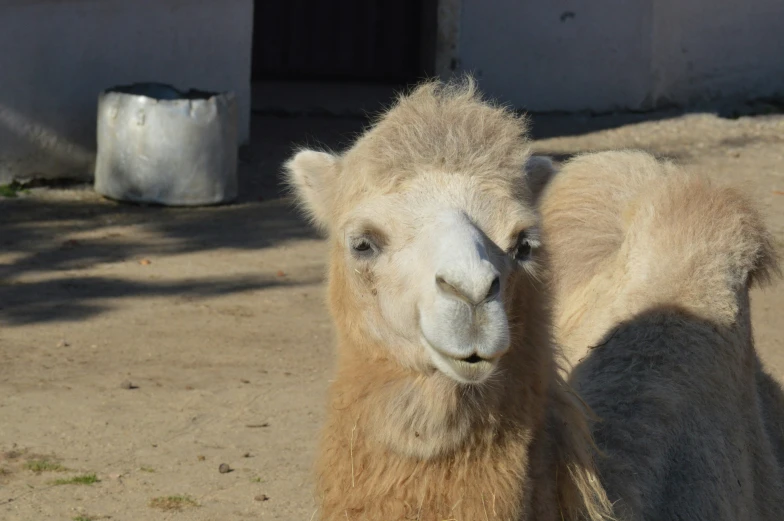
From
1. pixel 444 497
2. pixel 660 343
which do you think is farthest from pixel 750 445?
pixel 444 497

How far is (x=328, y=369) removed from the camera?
6.74 metres

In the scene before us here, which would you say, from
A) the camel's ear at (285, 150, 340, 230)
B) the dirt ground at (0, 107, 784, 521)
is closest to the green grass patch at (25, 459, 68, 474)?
the dirt ground at (0, 107, 784, 521)

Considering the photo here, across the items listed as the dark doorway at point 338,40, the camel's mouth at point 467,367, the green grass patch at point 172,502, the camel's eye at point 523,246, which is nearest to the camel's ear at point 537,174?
the camel's eye at point 523,246

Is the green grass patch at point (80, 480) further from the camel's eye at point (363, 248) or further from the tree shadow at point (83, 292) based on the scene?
the camel's eye at point (363, 248)

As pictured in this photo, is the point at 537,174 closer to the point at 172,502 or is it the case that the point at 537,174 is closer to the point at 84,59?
the point at 172,502

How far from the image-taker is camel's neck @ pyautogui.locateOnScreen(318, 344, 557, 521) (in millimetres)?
3049

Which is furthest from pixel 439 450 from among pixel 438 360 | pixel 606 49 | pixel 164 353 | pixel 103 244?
pixel 606 49

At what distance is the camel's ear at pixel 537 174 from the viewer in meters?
3.42

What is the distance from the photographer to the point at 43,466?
5.27 m

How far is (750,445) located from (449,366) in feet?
5.96

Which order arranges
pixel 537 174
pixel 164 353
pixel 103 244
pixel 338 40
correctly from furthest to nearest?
pixel 338 40, pixel 103 244, pixel 164 353, pixel 537 174

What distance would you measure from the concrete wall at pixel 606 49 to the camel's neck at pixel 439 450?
35.7 ft

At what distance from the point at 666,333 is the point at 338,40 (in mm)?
12232

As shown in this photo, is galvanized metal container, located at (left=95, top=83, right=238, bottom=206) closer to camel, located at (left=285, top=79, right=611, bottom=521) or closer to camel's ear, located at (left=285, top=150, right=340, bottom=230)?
camel's ear, located at (left=285, top=150, right=340, bottom=230)
